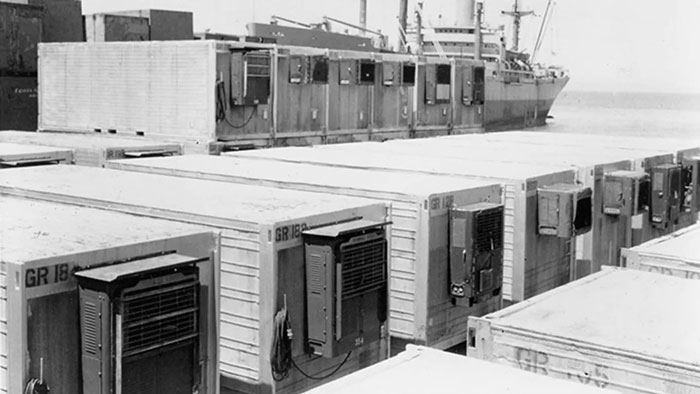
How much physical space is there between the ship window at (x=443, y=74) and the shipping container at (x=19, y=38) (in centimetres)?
947

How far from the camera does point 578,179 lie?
12094 mm

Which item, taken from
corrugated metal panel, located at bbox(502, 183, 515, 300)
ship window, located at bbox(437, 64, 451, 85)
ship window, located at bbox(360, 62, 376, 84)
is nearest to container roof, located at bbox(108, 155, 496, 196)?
corrugated metal panel, located at bbox(502, 183, 515, 300)

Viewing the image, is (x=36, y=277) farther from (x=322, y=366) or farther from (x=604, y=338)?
(x=604, y=338)

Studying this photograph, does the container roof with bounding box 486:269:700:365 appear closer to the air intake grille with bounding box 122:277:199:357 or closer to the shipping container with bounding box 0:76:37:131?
the air intake grille with bounding box 122:277:199:357

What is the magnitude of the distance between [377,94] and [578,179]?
827cm

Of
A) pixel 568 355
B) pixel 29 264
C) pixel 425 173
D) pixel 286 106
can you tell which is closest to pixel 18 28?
pixel 286 106

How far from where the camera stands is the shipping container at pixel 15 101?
21.4m

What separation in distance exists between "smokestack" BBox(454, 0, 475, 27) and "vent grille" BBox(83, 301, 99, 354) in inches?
3413

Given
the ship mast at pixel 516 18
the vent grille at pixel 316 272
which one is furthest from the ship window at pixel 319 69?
the ship mast at pixel 516 18

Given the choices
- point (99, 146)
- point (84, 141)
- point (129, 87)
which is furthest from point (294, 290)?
point (129, 87)

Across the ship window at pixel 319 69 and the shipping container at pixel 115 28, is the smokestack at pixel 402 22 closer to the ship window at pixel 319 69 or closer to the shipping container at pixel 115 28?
the shipping container at pixel 115 28

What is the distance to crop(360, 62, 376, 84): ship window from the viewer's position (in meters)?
19.1

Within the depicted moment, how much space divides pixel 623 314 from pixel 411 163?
619 cm

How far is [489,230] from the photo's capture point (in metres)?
9.38
